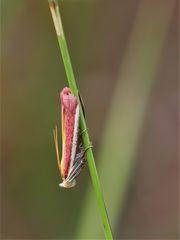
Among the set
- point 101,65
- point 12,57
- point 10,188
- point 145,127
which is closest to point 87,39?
point 101,65

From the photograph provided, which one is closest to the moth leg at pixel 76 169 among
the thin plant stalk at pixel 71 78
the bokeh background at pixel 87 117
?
the thin plant stalk at pixel 71 78

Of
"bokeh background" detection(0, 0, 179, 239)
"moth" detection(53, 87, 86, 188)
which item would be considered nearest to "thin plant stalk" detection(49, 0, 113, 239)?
"moth" detection(53, 87, 86, 188)

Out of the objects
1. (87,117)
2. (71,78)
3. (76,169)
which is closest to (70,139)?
(76,169)

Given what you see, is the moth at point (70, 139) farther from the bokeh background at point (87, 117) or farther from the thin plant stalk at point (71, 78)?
the bokeh background at point (87, 117)

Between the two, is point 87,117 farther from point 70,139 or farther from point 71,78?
point 71,78

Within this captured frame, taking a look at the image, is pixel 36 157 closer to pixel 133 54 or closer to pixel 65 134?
pixel 133 54

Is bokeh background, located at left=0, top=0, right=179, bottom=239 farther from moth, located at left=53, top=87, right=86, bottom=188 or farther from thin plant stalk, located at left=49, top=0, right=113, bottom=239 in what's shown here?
thin plant stalk, located at left=49, top=0, right=113, bottom=239
